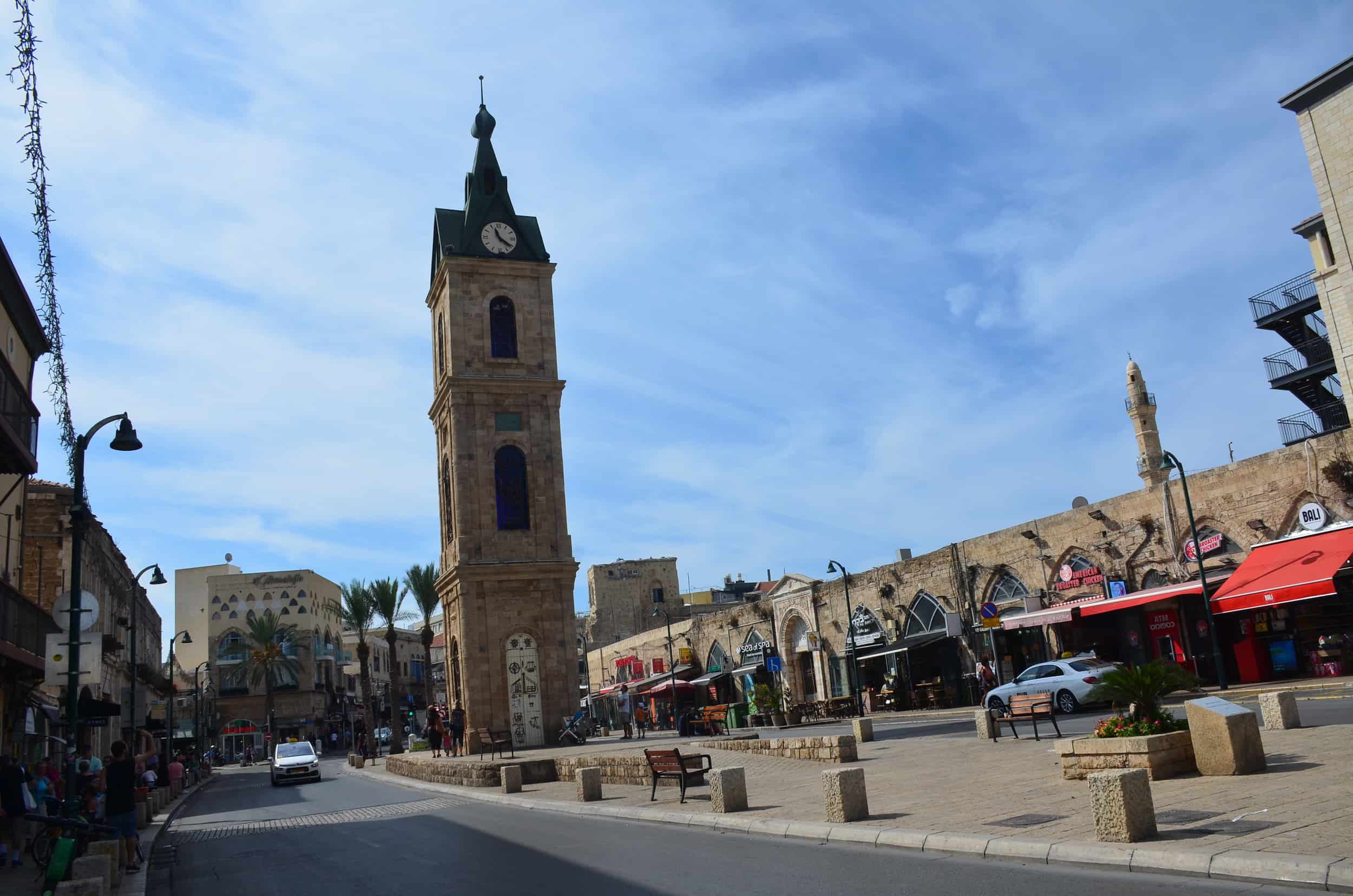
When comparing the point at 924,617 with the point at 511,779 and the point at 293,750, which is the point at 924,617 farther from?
the point at 293,750

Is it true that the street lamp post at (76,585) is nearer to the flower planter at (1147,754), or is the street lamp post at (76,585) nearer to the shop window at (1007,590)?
the flower planter at (1147,754)

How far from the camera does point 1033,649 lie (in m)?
32.8

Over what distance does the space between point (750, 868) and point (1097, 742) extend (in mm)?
4640

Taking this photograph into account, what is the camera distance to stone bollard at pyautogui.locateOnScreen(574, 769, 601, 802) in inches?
673

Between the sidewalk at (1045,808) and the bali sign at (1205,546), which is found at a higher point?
the bali sign at (1205,546)

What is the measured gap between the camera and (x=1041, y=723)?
22047 mm

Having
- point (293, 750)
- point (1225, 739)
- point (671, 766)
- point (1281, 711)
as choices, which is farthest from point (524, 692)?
point (1225, 739)

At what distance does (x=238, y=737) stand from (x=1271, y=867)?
90038 mm

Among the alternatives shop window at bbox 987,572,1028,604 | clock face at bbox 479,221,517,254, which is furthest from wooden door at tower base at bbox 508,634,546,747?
shop window at bbox 987,572,1028,604

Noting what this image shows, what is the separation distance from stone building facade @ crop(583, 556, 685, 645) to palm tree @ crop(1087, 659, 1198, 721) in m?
71.4

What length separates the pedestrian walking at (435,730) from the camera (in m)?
36.5

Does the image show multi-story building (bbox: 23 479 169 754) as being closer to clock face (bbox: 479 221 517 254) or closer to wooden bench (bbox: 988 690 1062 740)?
wooden bench (bbox: 988 690 1062 740)

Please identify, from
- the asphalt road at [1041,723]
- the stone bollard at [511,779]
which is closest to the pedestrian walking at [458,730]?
the asphalt road at [1041,723]

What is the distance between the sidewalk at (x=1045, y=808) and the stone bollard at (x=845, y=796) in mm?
188
